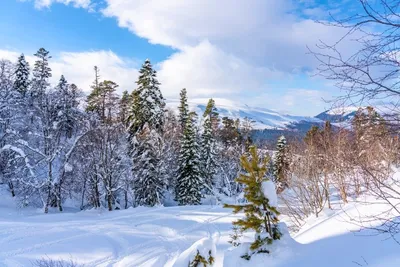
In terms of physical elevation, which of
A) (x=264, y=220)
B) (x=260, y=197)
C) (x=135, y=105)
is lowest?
(x=264, y=220)

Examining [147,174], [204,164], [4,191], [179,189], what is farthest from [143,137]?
[4,191]

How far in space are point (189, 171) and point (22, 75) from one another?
2634 cm

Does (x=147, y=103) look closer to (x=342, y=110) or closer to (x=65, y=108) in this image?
(x=65, y=108)

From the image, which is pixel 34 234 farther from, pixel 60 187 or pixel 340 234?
pixel 340 234

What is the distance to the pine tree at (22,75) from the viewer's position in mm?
34906

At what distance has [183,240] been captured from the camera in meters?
12.3

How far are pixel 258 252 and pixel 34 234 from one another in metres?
9.67

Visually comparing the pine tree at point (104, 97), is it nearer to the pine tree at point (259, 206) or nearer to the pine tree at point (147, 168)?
the pine tree at point (147, 168)

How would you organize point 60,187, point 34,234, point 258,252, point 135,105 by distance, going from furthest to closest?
point 135,105, point 60,187, point 34,234, point 258,252

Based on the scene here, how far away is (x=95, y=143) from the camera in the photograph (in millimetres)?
20938

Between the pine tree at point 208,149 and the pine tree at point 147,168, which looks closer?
the pine tree at point 147,168

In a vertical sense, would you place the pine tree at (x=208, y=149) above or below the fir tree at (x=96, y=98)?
below

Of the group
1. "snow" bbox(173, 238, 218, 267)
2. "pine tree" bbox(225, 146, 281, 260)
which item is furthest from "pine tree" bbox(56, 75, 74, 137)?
"pine tree" bbox(225, 146, 281, 260)

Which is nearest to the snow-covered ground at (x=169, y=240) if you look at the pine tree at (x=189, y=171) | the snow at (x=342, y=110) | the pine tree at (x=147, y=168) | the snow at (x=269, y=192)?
the snow at (x=269, y=192)
